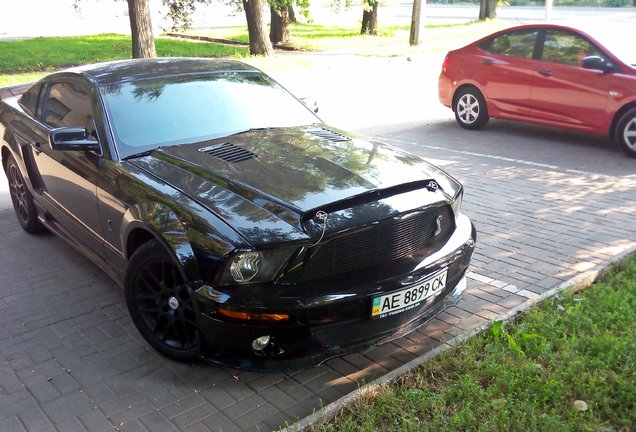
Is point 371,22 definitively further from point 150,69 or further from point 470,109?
point 150,69

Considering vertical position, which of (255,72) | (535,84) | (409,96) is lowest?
(409,96)

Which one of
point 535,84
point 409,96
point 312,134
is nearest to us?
point 312,134

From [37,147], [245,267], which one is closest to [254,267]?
[245,267]

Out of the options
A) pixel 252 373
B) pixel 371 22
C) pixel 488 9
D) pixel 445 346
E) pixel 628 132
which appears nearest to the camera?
pixel 252 373

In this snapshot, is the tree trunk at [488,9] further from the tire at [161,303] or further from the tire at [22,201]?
the tire at [161,303]

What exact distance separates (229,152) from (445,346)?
74.3 inches

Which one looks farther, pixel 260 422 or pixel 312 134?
pixel 312 134

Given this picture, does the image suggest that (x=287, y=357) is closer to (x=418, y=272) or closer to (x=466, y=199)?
(x=418, y=272)

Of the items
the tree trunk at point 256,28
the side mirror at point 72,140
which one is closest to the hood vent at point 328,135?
the side mirror at point 72,140

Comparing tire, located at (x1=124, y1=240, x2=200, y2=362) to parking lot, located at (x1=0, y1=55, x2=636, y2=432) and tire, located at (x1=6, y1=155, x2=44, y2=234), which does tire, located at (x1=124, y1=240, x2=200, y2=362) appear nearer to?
parking lot, located at (x1=0, y1=55, x2=636, y2=432)

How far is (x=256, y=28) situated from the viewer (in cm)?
1927

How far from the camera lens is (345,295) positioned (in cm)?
349

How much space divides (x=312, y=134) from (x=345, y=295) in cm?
177

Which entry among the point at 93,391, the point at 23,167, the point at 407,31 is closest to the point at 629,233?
the point at 93,391
